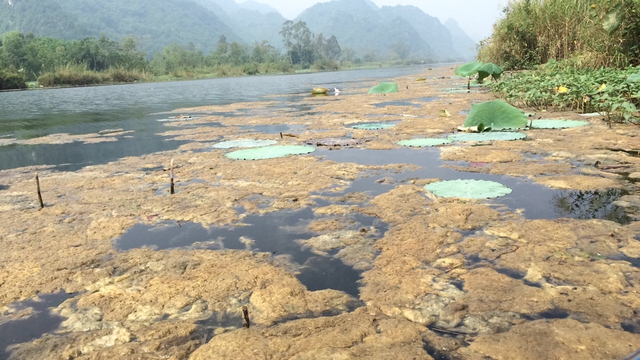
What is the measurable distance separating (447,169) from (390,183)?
2.16ft

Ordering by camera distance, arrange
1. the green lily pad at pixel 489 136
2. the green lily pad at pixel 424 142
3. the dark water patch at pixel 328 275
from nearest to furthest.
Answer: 1. the dark water patch at pixel 328 275
2. the green lily pad at pixel 424 142
3. the green lily pad at pixel 489 136

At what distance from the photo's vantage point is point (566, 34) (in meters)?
10.5

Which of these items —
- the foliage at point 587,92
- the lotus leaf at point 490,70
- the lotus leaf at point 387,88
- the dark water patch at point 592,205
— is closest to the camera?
the dark water patch at point 592,205

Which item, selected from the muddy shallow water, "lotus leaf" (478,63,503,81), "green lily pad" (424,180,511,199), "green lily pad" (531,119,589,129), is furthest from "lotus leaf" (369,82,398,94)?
"green lily pad" (424,180,511,199)

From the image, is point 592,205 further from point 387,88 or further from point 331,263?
point 387,88

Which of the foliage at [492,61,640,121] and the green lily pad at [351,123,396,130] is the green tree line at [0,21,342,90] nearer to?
the green lily pad at [351,123,396,130]

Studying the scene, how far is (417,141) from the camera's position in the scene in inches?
193

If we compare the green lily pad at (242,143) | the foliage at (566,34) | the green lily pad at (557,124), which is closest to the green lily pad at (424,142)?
the green lily pad at (557,124)

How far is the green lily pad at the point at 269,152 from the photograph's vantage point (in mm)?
4575

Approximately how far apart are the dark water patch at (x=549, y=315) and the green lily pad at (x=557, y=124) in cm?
438

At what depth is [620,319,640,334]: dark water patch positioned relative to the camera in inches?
57.9

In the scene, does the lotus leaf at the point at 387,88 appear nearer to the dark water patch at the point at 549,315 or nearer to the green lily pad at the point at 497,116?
the green lily pad at the point at 497,116

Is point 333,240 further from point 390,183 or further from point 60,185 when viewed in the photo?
point 60,185

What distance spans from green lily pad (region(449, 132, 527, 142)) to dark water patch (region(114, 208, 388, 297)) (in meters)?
2.74
